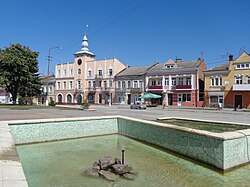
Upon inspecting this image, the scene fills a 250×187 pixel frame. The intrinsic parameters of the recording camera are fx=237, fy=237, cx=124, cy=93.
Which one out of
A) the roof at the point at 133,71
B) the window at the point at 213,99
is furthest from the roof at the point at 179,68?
the window at the point at 213,99

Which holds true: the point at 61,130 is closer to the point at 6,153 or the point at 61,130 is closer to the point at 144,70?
the point at 6,153

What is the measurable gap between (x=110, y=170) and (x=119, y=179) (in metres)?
0.55

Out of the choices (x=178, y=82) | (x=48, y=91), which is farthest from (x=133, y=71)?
(x=48, y=91)

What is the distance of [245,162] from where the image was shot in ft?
25.9

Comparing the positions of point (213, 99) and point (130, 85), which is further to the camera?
point (130, 85)

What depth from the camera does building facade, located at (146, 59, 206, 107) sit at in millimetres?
45406

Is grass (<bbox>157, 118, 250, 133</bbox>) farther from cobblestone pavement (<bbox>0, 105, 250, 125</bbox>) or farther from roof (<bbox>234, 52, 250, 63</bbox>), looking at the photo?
roof (<bbox>234, 52, 250, 63</bbox>)

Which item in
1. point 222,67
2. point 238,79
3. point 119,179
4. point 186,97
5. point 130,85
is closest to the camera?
point 119,179

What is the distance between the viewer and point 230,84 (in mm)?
41344

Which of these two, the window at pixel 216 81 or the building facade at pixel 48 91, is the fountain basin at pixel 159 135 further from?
the building facade at pixel 48 91

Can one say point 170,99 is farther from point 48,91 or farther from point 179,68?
point 48,91

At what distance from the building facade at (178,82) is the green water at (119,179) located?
36.9 metres

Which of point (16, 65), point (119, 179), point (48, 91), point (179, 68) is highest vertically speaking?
point (179, 68)

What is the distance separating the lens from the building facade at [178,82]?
45.4 m
